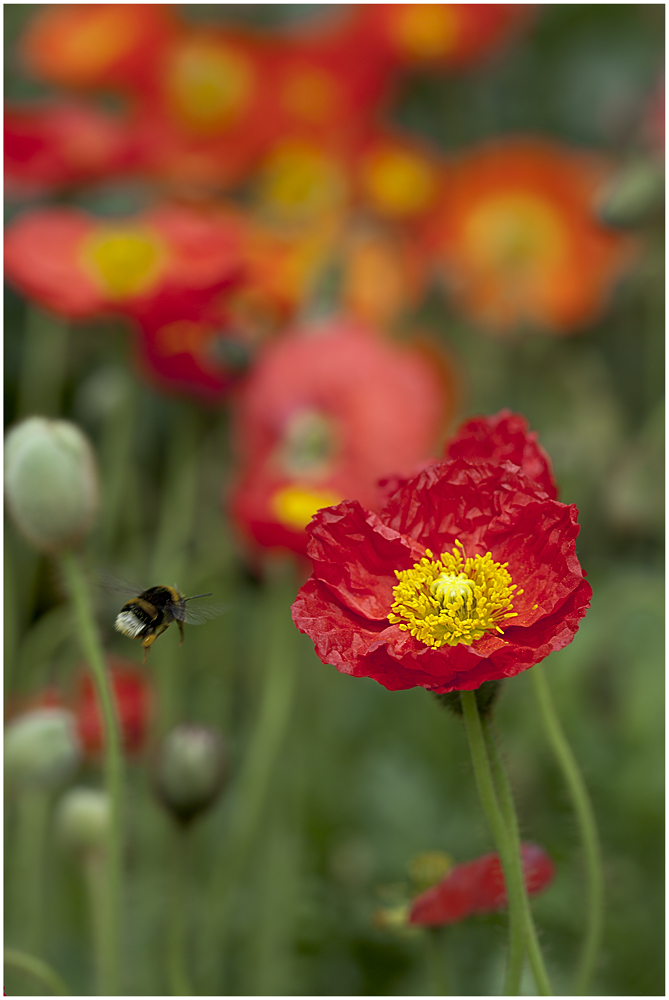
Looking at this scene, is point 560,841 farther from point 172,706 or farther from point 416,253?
point 416,253

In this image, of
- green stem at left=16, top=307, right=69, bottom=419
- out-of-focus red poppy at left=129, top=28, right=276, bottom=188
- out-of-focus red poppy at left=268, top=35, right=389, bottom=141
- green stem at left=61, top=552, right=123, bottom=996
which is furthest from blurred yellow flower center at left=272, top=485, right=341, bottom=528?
out-of-focus red poppy at left=268, top=35, right=389, bottom=141

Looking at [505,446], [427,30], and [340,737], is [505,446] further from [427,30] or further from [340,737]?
[427,30]

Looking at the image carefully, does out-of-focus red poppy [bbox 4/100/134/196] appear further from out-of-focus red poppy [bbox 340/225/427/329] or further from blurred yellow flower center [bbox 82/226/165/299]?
out-of-focus red poppy [bbox 340/225/427/329]

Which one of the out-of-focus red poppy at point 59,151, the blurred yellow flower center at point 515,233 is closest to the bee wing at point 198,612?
the out-of-focus red poppy at point 59,151

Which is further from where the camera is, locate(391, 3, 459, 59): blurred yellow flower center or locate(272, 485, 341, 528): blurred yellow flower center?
locate(391, 3, 459, 59): blurred yellow flower center

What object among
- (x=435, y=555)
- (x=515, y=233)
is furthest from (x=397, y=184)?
(x=435, y=555)

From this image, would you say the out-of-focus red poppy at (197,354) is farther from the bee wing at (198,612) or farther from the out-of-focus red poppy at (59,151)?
the bee wing at (198,612)

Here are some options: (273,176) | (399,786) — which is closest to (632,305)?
(273,176)
